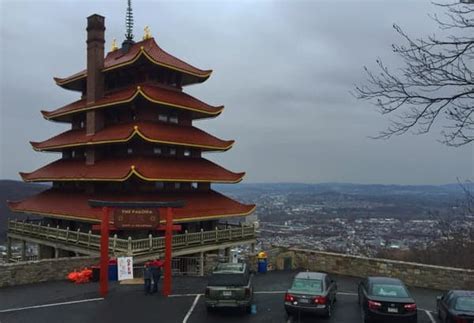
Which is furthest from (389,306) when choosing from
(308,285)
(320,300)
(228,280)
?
(228,280)

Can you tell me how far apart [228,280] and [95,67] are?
91.7 feet

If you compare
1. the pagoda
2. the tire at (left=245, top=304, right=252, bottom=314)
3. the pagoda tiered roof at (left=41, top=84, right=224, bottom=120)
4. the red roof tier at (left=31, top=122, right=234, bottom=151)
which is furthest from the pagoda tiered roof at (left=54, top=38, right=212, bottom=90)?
the tire at (left=245, top=304, right=252, bottom=314)

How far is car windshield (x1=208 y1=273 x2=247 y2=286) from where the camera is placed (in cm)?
1745

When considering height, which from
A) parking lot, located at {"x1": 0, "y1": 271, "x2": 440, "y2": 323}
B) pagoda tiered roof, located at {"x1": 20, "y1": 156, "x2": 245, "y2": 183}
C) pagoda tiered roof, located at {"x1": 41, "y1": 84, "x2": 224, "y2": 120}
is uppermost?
pagoda tiered roof, located at {"x1": 41, "y1": 84, "x2": 224, "y2": 120}

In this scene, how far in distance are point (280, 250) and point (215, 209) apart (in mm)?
6926

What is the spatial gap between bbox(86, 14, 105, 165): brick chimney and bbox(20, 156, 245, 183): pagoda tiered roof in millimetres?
3887

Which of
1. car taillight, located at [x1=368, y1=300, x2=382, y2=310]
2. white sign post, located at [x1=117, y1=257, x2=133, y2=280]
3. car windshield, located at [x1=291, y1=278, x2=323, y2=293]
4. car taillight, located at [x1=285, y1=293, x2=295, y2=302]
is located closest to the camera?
car taillight, located at [x1=368, y1=300, x2=382, y2=310]

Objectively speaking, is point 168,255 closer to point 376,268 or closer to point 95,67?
point 376,268

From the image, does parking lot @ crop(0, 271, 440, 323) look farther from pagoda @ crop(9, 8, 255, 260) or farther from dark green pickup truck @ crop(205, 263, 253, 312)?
pagoda @ crop(9, 8, 255, 260)

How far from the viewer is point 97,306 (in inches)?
742

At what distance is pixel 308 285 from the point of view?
56.0 feet

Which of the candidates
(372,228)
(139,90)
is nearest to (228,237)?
(139,90)

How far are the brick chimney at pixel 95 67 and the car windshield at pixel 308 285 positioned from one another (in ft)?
85.8

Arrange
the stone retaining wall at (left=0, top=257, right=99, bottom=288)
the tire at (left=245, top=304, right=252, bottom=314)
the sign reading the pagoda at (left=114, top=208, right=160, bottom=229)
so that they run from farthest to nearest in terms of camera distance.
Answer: the stone retaining wall at (left=0, top=257, right=99, bottom=288), the sign reading the pagoda at (left=114, top=208, right=160, bottom=229), the tire at (left=245, top=304, right=252, bottom=314)
